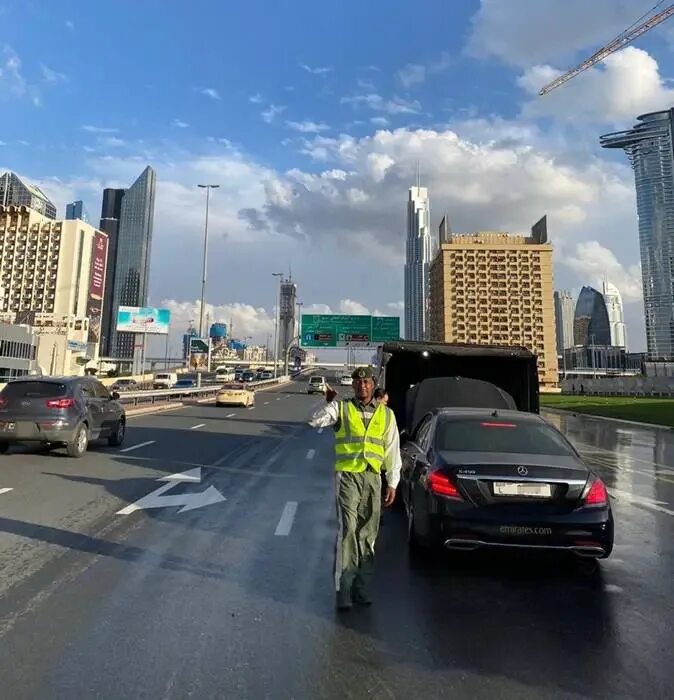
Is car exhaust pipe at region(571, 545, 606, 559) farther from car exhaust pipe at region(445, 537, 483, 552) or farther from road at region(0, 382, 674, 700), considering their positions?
car exhaust pipe at region(445, 537, 483, 552)

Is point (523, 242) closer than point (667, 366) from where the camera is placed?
No

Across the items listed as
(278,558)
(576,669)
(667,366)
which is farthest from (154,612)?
(667,366)

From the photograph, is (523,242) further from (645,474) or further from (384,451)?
(384,451)

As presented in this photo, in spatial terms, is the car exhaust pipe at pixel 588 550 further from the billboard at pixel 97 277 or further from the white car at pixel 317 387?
the billboard at pixel 97 277

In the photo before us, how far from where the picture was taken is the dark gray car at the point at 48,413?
1189 cm

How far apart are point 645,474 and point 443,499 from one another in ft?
28.7

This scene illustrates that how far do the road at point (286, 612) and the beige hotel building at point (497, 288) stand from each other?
114263 mm

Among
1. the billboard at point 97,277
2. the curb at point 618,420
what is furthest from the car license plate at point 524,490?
the billboard at point 97,277

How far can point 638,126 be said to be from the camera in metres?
155

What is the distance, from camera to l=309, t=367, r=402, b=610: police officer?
452 cm

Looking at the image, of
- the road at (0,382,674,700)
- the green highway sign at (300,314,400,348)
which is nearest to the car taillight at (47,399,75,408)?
the road at (0,382,674,700)

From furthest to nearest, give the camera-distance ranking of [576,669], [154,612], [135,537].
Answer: [135,537], [154,612], [576,669]

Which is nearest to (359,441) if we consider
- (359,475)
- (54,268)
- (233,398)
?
(359,475)

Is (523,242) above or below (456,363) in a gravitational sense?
above
